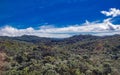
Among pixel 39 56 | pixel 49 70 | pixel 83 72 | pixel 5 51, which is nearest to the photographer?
pixel 49 70

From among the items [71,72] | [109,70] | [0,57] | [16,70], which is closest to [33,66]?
[16,70]

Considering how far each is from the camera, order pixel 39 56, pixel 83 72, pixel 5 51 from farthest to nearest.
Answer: pixel 5 51 < pixel 39 56 < pixel 83 72

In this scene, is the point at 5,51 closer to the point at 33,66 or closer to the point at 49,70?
the point at 33,66

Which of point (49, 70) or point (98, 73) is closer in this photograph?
point (49, 70)

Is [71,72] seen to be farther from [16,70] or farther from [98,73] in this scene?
[16,70]

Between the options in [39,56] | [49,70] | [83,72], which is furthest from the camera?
[39,56]

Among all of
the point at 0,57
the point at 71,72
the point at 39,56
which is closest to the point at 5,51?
the point at 0,57

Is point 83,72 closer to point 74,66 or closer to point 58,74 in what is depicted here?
point 74,66

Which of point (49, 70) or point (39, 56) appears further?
point (39, 56)
